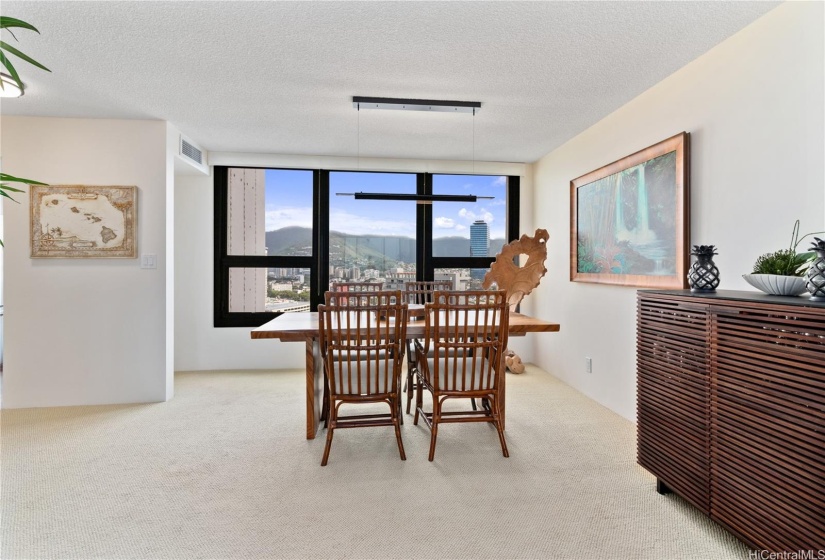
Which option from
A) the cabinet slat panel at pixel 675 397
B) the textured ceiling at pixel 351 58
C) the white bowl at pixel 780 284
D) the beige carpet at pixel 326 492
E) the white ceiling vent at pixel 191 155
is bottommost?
the beige carpet at pixel 326 492

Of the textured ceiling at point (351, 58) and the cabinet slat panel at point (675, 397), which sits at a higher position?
the textured ceiling at point (351, 58)

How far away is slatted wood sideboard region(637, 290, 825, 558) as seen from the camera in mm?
1375

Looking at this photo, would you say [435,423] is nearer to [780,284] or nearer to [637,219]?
[780,284]

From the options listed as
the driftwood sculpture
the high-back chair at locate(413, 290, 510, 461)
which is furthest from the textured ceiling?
the high-back chair at locate(413, 290, 510, 461)

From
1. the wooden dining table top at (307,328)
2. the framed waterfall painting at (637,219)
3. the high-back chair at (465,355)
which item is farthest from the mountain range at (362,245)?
the high-back chair at (465,355)

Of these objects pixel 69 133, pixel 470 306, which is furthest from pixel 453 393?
pixel 69 133

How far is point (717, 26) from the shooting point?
7.04 feet

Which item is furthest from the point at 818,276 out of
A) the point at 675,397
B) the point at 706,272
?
the point at 675,397

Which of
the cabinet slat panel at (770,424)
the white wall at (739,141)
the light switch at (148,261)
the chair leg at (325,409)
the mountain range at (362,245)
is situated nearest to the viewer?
the cabinet slat panel at (770,424)

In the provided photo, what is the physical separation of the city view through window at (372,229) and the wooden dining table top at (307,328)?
1.68m

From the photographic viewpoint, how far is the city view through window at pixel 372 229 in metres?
4.83

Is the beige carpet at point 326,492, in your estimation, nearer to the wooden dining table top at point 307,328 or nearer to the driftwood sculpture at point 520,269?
the wooden dining table top at point 307,328

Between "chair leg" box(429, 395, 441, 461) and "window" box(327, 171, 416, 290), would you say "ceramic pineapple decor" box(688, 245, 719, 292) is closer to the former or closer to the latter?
"chair leg" box(429, 395, 441, 461)

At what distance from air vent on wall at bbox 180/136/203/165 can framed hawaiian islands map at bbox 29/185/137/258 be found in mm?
617
